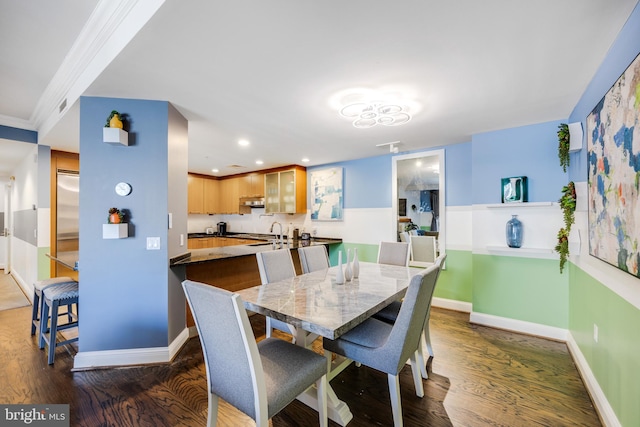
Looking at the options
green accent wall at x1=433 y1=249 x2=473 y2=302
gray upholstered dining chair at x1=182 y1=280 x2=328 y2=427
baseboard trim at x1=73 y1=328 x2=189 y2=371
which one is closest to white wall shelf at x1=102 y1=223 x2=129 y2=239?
baseboard trim at x1=73 y1=328 x2=189 y2=371

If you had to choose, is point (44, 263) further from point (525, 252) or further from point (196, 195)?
point (525, 252)

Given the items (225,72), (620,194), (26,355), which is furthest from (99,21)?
→ (620,194)

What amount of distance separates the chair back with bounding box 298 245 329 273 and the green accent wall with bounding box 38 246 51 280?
12.1 feet

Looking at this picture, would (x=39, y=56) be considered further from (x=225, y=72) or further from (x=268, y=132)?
(x=268, y=132)

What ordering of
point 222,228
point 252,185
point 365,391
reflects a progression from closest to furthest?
1. point 365,391
2. point 252,185
3. point 222,228

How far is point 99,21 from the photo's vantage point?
171 cm

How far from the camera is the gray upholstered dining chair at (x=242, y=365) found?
1.14 m

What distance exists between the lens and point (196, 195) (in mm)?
5770

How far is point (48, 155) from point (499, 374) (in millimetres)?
5710

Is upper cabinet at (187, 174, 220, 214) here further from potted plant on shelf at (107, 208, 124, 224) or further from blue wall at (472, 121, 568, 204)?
blue wall at (472, 121, 568, 204)

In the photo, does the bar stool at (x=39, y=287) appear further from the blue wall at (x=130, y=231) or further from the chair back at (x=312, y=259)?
the chair back at (x=312, y=259)

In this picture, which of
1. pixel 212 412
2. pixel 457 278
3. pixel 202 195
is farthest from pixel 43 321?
pixel 457 278

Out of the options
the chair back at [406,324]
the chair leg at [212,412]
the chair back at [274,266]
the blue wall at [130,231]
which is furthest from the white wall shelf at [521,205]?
the blue wall at [130,231]

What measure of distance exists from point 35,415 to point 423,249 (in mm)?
4066
